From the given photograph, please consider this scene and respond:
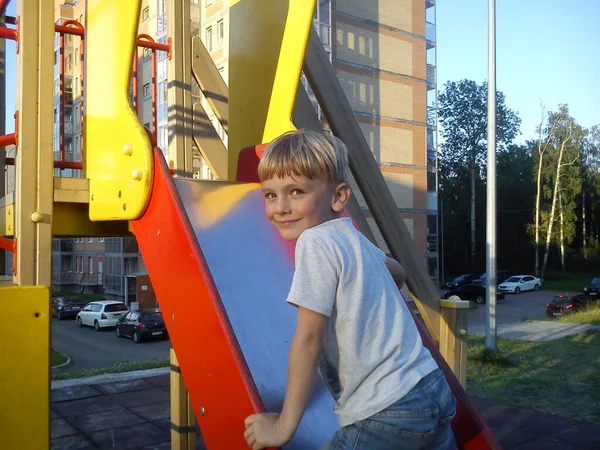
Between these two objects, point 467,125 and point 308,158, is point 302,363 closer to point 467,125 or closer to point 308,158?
point 308,158

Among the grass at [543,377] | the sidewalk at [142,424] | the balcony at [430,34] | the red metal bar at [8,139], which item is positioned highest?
the balcony at [430,34]

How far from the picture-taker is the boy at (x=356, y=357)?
1119mm

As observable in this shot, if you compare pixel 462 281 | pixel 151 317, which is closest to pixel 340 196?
pixel 151 317

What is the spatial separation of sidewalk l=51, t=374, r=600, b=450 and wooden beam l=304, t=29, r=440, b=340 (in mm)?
1514

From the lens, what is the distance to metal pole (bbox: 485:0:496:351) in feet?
25.8

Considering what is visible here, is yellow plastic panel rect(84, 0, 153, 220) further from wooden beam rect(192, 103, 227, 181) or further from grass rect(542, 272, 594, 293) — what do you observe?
grass rect(542, 272, 594, 293)

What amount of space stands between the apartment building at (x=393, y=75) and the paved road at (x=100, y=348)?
7.48 metres

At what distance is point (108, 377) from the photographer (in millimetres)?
6344

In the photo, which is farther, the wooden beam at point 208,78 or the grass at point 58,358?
the grass at point 58,358

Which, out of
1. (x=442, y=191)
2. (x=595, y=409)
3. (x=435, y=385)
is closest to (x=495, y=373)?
(x=595, y=409)

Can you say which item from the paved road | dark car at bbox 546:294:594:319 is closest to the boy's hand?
the paved road

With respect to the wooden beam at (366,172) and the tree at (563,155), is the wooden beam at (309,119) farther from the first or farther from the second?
the tree at (563,155)

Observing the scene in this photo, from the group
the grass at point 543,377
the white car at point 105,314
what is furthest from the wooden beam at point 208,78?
the white car at point 105,314

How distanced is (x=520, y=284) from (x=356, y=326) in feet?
109
